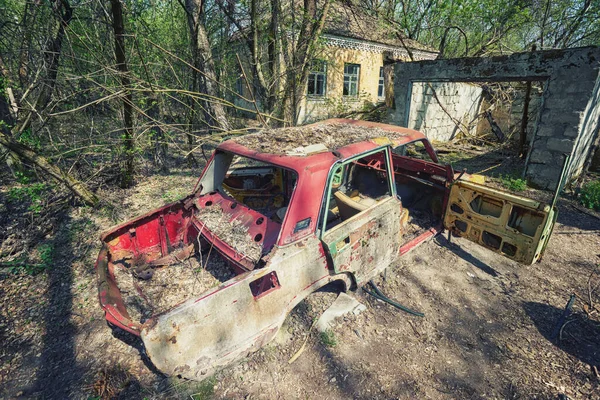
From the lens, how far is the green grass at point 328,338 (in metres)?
2.72

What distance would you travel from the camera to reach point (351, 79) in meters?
15.4

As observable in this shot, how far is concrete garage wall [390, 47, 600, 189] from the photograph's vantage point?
5529 millimetres

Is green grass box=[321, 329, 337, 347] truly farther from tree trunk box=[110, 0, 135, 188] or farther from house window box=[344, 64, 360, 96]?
house window box=[344, 64, 360, 96]

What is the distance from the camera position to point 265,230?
2.64m

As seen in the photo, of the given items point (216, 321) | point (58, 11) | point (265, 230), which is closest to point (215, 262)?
point (265, 230)

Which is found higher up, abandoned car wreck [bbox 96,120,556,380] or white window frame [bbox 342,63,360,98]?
white window frame [bbox 342,63,360,98]

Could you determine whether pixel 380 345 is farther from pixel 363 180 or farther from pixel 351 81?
pixel 351 81

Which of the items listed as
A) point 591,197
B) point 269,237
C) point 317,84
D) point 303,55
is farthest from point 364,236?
point 317,84

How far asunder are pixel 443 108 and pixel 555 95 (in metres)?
3.82

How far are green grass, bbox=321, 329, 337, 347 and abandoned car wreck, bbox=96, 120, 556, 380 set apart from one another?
0.51 meters

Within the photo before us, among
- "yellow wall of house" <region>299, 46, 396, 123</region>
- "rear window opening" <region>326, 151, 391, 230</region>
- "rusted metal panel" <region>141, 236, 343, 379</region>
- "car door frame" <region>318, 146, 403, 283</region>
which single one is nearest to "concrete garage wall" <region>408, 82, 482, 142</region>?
"yellow wall of house" <region>299, 46, 396, 123</region>

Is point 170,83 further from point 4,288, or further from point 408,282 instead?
point 408,282

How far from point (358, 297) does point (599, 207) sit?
5565mm

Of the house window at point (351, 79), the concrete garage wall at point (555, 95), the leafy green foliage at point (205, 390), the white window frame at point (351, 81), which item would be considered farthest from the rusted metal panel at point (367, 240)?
the house window at point (351, 79)
